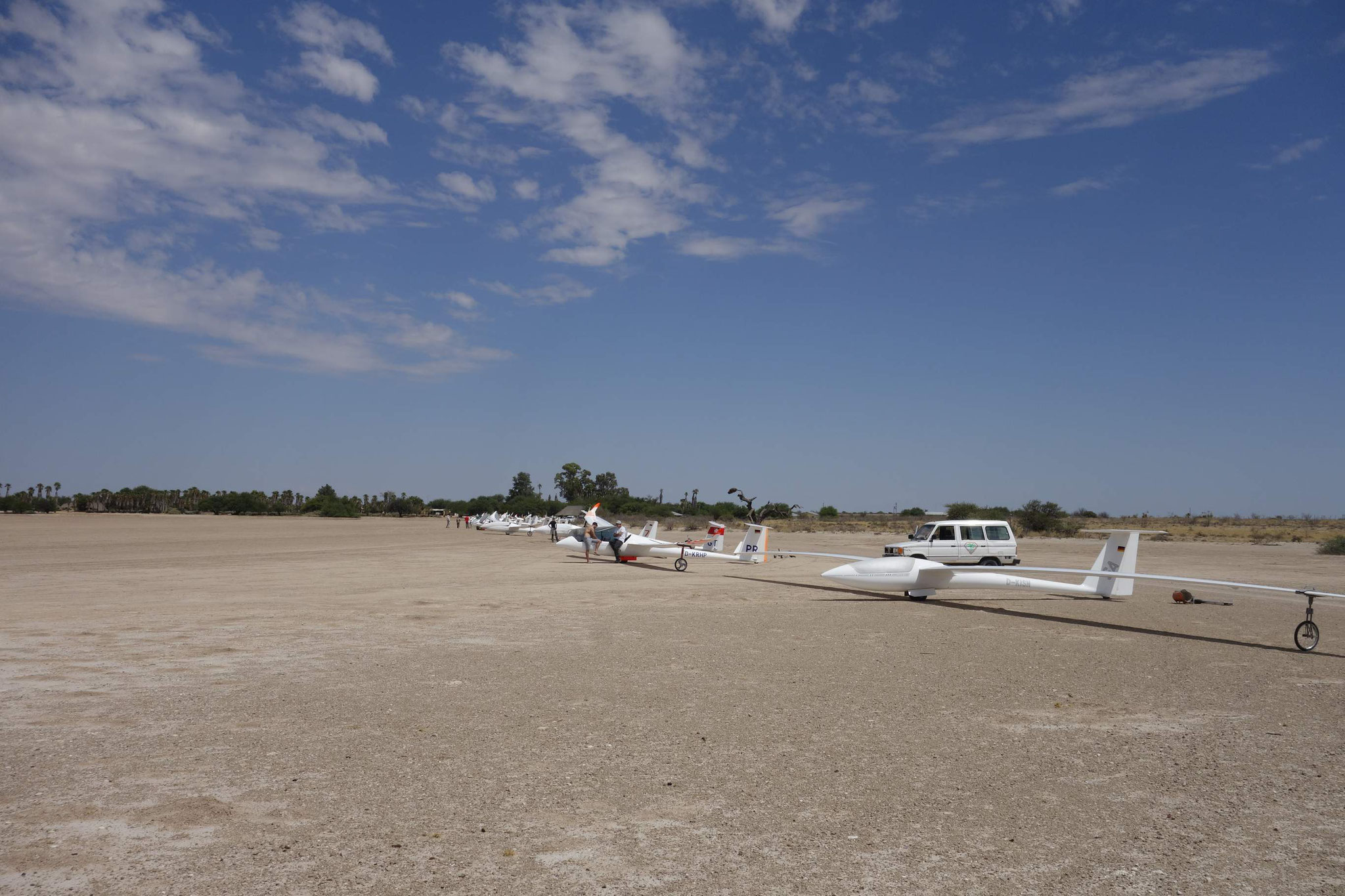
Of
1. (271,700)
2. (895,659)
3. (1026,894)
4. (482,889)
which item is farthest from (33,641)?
(1026,894)

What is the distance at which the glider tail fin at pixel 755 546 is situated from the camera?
29.3m

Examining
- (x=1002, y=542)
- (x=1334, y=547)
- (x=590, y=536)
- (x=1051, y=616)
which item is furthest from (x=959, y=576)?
(x=1334, y=547)

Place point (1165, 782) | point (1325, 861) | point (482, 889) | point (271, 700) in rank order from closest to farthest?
1. point (482, 889)
2. point (1325, 861)
3. point (1165, 782)
4. point (271, 700)

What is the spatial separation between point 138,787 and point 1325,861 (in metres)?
8.09

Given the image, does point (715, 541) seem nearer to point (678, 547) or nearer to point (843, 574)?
point (678, 547)

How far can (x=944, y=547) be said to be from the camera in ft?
86.6

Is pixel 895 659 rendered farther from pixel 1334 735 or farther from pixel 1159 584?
pixel 1159 584

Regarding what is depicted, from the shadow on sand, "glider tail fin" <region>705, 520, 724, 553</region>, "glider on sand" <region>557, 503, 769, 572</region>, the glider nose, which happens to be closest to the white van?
the shadow on sand

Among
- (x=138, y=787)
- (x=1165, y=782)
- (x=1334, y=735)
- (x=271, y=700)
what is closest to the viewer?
(x=138, y=787)

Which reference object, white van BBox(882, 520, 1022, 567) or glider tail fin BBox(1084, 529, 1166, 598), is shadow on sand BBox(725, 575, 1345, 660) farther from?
white van BBox(882, 520, 1022, 567)

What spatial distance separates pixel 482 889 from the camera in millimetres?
4480

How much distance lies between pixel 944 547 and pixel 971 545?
88 cm

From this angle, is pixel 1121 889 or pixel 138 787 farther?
pixel 138 787

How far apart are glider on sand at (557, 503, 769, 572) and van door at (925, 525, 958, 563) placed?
5757mm
